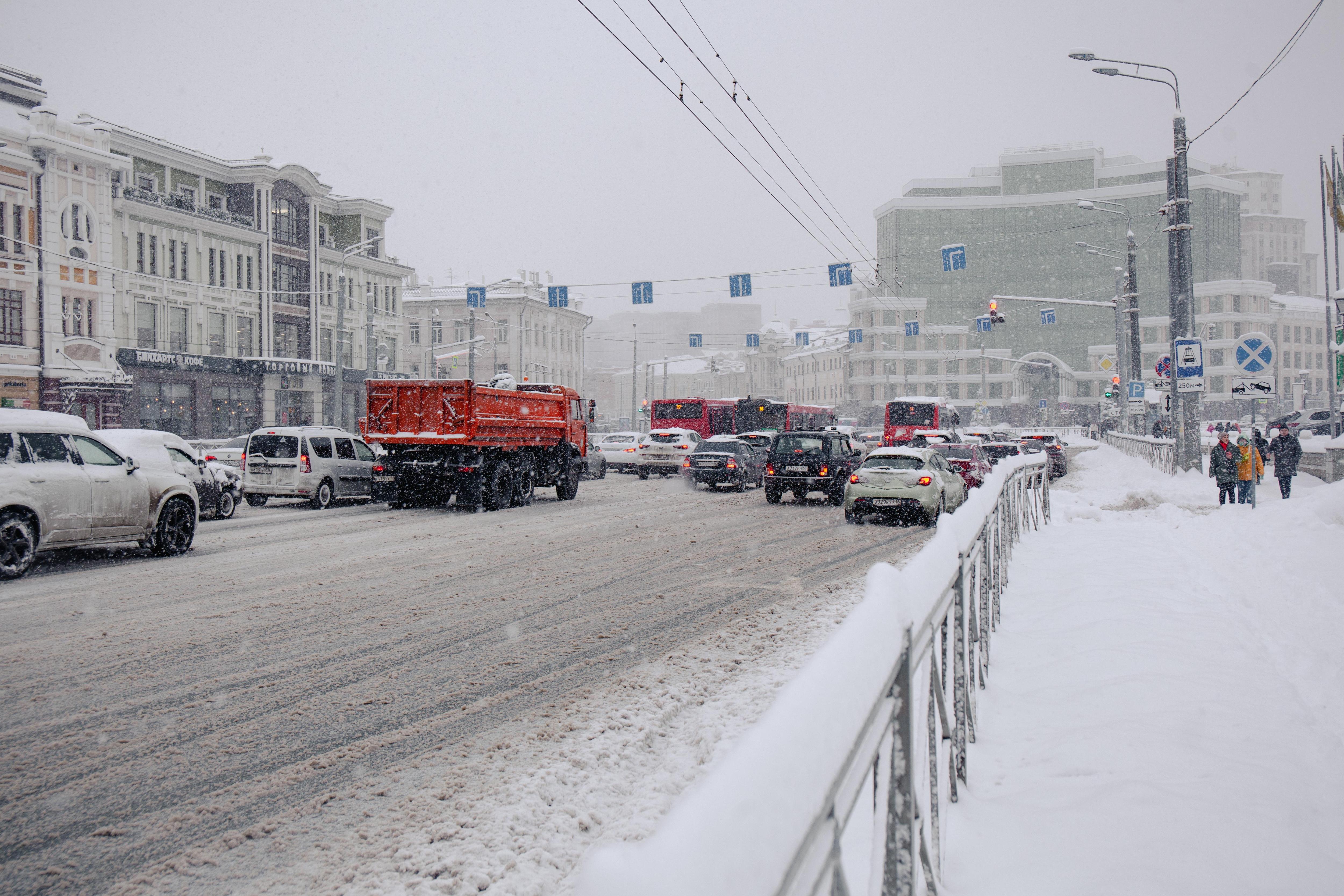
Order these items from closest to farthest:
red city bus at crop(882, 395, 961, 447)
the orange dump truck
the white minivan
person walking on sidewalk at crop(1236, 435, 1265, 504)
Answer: person walking on sidewalk at crop(1236, 435, 1265, 504), the orange dump truck, the white minivan, red city bus at crop(882, 395, 961, 447)

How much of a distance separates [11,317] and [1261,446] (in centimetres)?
4177

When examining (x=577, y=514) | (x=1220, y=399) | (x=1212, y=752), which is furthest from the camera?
(x=1220, y=399)

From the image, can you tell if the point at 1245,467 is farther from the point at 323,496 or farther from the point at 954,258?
the point at 954,258

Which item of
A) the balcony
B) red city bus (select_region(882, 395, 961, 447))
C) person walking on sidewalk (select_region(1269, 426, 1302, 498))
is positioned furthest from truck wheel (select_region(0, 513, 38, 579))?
red city bus (select_region(882, 395, 961, 447))

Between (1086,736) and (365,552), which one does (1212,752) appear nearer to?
(1086,736)

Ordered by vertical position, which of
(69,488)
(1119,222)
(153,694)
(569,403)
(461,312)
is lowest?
(153,694)

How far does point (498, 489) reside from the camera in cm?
1969

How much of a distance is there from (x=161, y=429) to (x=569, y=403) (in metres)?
29.1

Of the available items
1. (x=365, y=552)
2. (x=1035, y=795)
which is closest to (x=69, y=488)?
(x=365, y=552)

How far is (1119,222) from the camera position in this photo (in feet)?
379

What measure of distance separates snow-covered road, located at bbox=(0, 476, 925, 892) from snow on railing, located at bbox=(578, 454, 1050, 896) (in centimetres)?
245

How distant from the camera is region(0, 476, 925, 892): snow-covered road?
162 inches

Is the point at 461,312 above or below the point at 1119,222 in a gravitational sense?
below

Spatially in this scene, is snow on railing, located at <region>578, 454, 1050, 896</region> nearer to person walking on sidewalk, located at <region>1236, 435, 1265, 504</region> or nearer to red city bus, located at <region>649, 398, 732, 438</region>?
person walking on sidewalk, located at <region>1236, 435, 1265, 504</region>
